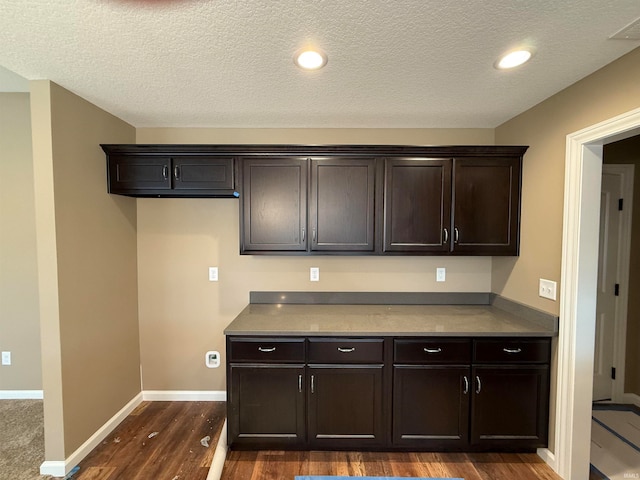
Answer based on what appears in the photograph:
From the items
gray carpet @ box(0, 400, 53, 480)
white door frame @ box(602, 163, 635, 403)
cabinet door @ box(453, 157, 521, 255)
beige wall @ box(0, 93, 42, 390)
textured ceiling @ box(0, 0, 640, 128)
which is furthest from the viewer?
white door frame @ box(602, 163, 635, 403)

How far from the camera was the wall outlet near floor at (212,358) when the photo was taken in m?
2.63

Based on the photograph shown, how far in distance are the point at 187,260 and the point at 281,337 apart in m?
1.25

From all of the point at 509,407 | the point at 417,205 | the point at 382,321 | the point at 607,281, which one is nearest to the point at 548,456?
the point at 509,407

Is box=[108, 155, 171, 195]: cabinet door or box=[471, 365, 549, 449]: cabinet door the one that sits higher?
box=[108, 155, 171, 195]: cabinet door

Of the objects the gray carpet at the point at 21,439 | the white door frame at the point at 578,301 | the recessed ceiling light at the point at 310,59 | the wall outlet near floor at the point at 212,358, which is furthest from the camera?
the wall outlet near floor at the point at 212,358

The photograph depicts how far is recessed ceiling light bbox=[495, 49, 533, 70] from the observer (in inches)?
58.2

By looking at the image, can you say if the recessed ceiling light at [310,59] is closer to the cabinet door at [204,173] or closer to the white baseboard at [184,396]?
the cabinet door at [204,173]

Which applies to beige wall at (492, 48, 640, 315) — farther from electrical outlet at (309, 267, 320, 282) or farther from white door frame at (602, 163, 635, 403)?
electrical outlet at (309, 267, 320, 282)

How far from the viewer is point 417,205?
7.41 ft

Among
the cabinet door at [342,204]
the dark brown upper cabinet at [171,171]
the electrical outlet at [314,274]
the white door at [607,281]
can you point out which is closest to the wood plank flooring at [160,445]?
the electrical outlet at [314,274]

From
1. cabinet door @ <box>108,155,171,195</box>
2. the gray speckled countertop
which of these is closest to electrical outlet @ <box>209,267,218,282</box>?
the gray speckled countertop

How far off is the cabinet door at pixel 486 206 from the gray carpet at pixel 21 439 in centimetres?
339

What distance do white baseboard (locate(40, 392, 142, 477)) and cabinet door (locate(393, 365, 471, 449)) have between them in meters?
2.19

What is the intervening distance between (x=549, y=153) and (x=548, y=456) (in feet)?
6.89
